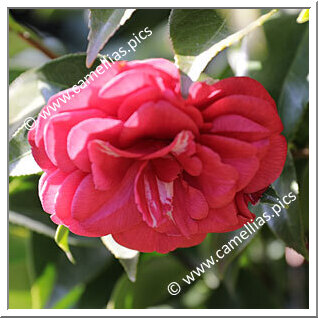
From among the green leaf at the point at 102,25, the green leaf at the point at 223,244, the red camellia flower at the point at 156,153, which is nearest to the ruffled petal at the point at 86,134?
the red camellia flower at the point at 156,153

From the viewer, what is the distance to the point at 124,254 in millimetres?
658

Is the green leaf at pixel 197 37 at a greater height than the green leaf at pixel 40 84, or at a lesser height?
lesser

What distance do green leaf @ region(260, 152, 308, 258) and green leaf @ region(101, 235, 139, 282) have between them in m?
0.18

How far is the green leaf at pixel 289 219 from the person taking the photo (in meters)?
0.67

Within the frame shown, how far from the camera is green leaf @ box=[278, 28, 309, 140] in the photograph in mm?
716

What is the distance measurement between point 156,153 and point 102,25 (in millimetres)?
191

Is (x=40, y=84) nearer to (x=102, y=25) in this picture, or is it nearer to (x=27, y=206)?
(x=102, y=25)

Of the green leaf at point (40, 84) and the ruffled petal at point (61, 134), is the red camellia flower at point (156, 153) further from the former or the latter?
the green leaf at point (40, 84)

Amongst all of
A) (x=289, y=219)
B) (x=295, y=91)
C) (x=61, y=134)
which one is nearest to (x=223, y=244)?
(x=289, y=219)

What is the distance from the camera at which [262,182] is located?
515 mm

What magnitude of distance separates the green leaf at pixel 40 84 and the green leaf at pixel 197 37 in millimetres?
128

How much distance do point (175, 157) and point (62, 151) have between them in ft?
0.34
